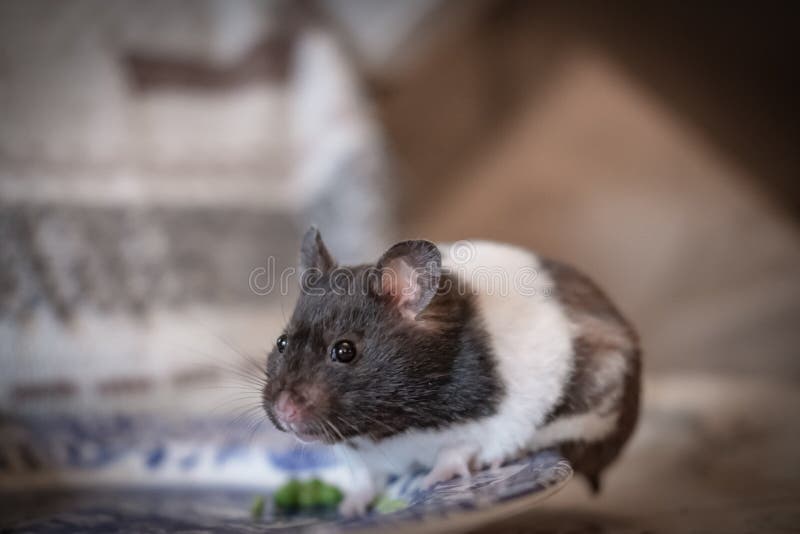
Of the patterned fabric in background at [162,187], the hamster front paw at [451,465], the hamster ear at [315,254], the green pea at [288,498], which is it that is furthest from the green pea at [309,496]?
the patterned fabric in background at [162,187]

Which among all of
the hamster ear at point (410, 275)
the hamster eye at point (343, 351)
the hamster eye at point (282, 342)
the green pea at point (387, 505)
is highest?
the hamster ear at point (410, 275)

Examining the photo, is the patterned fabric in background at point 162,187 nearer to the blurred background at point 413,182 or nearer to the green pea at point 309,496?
the blurred background at point 413,182

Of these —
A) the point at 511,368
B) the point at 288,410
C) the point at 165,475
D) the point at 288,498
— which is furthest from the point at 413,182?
the point at 288,410

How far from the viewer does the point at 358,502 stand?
1.47 metres

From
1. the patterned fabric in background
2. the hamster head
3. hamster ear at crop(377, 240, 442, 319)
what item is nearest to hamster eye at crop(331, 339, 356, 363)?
the hamster head

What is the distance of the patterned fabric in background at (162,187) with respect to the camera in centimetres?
227

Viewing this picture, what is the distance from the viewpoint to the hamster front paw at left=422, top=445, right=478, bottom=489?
1.32 meters

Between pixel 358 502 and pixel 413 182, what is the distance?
1.73 meters

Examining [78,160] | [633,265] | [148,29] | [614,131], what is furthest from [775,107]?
[78,160]

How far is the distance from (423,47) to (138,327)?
1.29 m

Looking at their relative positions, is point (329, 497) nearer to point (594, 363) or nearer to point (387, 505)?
point (387, 505)

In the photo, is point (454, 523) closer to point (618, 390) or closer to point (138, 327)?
point (618, 390)

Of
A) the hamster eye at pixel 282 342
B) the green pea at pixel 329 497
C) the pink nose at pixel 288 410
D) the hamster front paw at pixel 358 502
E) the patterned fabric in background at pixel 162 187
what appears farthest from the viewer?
the patterned fabric in background at pixel 162 187

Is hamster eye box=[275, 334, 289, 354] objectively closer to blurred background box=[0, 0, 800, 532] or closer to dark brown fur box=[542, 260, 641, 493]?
dark brown fur box=[542, 260, 641, 493]
